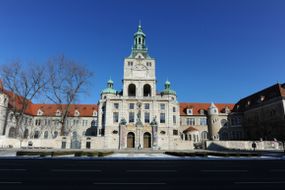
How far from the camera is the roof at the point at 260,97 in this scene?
5407 centimetres

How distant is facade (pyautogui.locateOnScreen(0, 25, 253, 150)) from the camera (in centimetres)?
5194

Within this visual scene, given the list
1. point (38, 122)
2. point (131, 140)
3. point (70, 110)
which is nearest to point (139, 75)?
point (131, 140)

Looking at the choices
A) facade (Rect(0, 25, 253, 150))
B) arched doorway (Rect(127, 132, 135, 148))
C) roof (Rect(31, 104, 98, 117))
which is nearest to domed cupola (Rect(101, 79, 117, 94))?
facade (Rect(0, 25, 253, 150))

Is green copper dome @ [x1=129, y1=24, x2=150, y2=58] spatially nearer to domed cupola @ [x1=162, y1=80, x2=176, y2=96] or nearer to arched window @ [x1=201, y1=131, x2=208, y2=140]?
domed cupola @ [x1=162, y1=80, x2=176, y2=96]

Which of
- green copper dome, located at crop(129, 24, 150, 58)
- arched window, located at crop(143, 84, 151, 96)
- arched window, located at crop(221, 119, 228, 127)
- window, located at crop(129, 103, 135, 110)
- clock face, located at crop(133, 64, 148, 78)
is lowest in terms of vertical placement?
arched window, located at crop(221, 119, 228, 127)

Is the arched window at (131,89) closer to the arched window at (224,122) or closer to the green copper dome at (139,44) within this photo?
the green copper dome at (139,44)

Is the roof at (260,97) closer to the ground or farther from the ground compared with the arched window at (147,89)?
closer to the ground

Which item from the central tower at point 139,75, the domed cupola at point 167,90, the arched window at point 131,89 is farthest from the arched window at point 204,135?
the arched window at point 131,89

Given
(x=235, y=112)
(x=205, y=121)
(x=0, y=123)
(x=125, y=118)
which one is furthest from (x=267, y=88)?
(x=0, y=123)

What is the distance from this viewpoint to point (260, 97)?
61156mm

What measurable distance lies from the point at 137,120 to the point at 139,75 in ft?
43.4

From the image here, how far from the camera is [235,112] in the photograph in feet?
233

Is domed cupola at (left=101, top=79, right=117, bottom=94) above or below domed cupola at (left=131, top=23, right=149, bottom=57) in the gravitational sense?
below

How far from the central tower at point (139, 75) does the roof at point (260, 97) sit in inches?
1274
